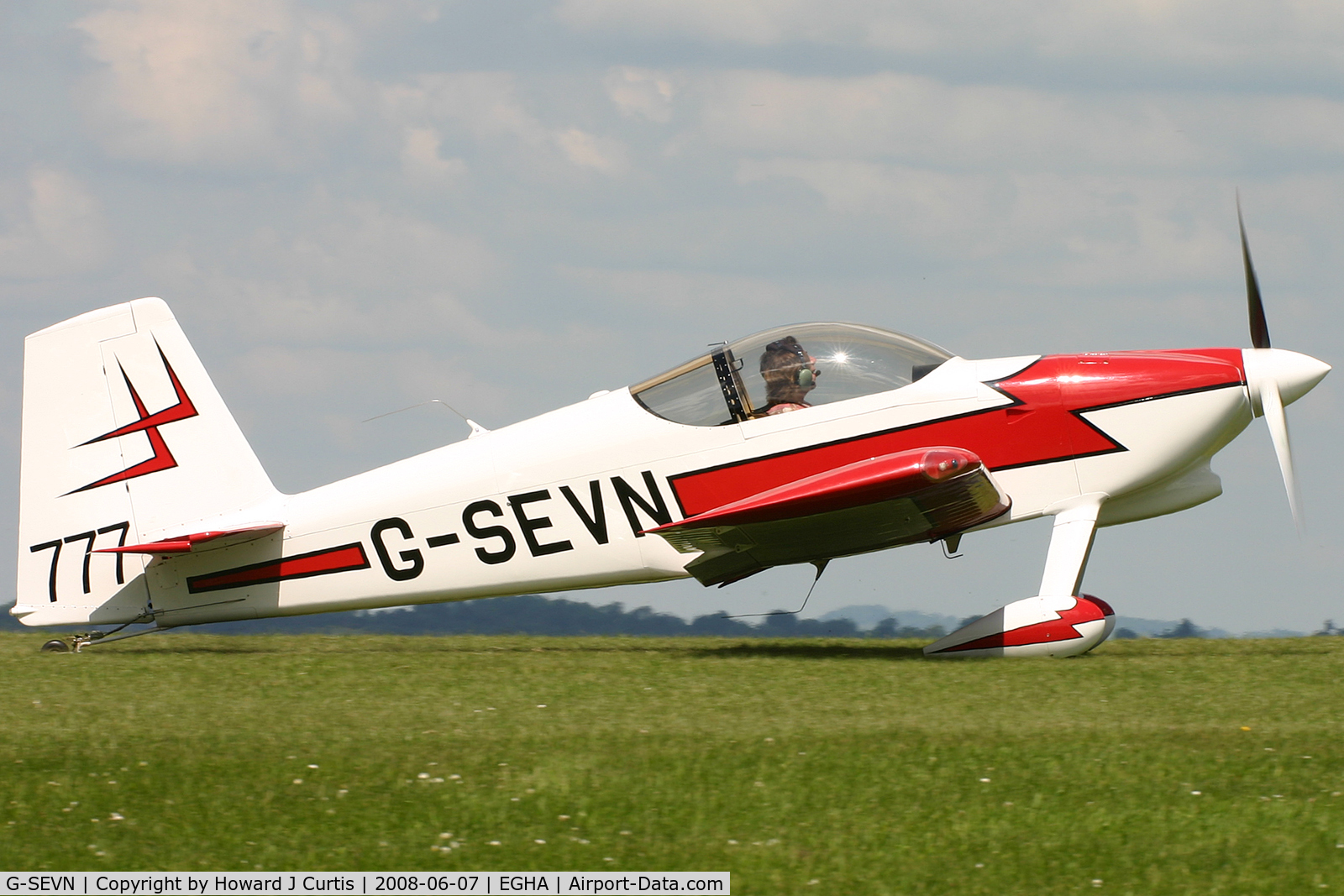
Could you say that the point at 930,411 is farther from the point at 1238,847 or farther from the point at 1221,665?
the point at 1238,847

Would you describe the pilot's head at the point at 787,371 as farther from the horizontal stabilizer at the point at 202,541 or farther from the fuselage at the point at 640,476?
the horizontal stabilizer at the point at 202,541

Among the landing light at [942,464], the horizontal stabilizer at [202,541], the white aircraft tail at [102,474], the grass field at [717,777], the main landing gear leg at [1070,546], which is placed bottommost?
the grass field at [717,777]

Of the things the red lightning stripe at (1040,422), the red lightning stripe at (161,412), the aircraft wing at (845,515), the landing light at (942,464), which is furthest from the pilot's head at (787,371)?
the red lightning stripe at (161,412)

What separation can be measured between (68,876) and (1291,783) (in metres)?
5.43

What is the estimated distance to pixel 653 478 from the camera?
10.3 meters

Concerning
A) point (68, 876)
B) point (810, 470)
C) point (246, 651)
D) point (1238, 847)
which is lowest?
point (1238, 847)

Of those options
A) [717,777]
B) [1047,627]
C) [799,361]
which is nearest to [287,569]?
[799,361]

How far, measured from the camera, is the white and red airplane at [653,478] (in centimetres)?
991

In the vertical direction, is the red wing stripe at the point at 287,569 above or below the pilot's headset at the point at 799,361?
below

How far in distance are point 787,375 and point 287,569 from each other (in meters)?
4.40

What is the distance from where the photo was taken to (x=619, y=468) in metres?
10.3

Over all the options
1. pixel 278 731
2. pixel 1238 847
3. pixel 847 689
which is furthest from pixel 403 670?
pixel 1238 847

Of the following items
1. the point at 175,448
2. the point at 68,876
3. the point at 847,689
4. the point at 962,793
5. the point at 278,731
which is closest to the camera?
the point at 68,876

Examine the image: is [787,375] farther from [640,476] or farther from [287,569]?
[287,569]
